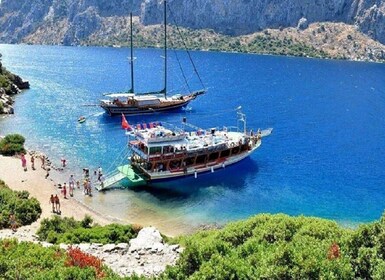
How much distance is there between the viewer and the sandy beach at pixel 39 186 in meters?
39.0

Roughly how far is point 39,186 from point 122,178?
806 cm

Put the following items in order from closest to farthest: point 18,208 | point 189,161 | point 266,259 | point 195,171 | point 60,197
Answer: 1. point 266,259
2. point 18,208
3. point 60,197
4. point 189,161
5. point 195,171

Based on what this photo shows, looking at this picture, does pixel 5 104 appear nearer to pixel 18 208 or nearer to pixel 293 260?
pixel 18 208

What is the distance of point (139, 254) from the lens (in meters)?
24.0

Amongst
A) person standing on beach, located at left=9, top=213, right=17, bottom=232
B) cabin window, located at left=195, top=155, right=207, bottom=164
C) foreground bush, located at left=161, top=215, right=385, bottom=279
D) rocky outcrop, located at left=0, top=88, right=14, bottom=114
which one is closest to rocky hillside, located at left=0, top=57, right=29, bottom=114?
rocky outcrop, located at left=0, top=88, right=14, bottom=114

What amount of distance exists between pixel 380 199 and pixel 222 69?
11342 cm

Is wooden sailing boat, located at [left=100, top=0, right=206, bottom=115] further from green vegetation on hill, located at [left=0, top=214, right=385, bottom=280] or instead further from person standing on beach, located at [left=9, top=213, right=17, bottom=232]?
green vegetation on hill, located at [left=0, top=214, right=385, bottom=280]

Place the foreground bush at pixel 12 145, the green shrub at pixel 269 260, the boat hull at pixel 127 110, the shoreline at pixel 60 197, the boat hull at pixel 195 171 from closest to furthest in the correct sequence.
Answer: the green shrub at pixel 269 260
the shoreline at pixel 60 197
the boat hull at pixel 195 171
the foreground bush at pixel 12 145
the boat hull at pixel 127 110

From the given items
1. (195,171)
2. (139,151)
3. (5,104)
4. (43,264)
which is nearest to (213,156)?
(195,171)

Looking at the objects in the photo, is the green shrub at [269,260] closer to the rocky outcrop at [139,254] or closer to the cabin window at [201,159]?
the rocky outcrop at [139,254]

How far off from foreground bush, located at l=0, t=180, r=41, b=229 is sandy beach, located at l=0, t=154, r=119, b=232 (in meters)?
0.69

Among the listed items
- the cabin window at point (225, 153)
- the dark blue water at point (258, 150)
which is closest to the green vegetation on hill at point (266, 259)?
the dark blue water at point (258, 150)

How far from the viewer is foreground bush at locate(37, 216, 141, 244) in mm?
28044

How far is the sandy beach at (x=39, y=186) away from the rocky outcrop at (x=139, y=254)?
35.2 ft
